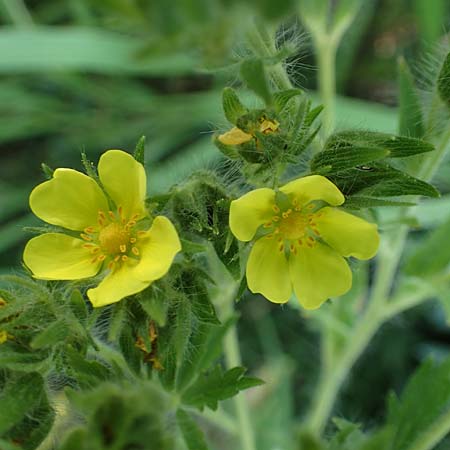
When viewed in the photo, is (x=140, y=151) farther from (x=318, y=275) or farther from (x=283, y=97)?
(x=318, y=275)

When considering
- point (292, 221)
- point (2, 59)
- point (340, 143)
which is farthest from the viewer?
point (2, 59)

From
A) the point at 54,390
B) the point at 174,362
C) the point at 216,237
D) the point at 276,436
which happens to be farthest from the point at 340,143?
the point at 276,436

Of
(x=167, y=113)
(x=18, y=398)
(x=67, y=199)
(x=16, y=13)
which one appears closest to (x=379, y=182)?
(x=67, y=199)

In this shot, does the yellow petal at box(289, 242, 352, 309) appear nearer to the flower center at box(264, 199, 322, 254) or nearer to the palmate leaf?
the flower center at box(264, 199, 322, 254)

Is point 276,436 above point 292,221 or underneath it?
underneath

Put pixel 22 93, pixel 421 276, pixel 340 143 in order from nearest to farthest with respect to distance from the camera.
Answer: pixel 340 143, pixel 421 276, pixel 22 93

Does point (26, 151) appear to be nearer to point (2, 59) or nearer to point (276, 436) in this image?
point (2, 59)
